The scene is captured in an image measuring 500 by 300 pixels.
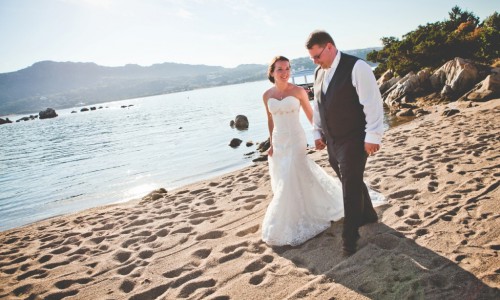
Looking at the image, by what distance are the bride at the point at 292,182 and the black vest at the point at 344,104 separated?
1.21m

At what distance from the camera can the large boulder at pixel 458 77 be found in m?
17.5

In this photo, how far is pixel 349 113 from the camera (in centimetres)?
349

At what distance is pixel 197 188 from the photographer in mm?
8711

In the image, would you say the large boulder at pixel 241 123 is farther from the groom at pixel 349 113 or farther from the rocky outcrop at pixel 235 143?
the groom at pixel 349 113

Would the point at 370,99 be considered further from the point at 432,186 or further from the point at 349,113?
the point at 432,186

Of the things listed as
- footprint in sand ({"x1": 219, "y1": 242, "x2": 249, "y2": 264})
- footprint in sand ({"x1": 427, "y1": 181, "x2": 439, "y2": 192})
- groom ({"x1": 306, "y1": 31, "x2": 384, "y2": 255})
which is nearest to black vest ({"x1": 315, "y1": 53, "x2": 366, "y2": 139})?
groom ({"x1": 306, "y1": 31, "x2": 384, "y2": 255})

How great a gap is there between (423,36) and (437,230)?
1201 inches

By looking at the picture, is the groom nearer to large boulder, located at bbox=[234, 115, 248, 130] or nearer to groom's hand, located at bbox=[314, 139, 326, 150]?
groom's hand, located at bbox=[314, 139, 326, 150]

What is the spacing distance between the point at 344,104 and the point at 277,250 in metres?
2.26

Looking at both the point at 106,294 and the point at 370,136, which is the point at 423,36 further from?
the point at 106,294

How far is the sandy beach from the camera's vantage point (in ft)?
10.6

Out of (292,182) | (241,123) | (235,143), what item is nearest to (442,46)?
(241,123)

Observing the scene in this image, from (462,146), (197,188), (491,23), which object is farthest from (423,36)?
(197,188)

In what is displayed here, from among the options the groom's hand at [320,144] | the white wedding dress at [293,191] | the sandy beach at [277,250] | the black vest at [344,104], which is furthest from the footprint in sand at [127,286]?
the black vest at [344,104]
